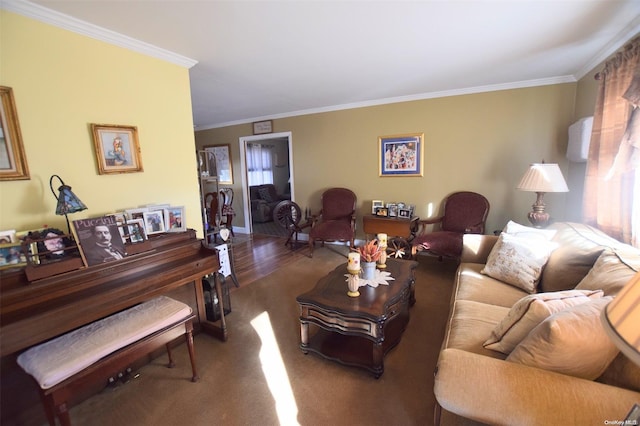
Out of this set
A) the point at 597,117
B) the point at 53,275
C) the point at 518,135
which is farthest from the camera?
the point at 518,135

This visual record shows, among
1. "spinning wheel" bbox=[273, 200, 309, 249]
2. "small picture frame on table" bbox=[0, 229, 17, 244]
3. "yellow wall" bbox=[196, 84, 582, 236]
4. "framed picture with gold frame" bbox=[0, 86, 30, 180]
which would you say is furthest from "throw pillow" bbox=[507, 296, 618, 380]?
"spinning wheel" bbox=[273, 200, 309, 249]

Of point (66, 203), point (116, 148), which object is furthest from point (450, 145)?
point (66, 203)

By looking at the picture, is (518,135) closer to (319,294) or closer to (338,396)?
(319,294)

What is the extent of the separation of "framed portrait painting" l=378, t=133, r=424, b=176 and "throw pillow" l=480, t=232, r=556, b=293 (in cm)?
201

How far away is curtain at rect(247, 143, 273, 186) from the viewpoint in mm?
7363

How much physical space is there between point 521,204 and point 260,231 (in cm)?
466

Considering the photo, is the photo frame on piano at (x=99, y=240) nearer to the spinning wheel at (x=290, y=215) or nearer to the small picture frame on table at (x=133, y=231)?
the small picture frame on table at (x=133, y=231)

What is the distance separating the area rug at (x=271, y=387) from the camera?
159 cm

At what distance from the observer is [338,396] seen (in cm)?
172

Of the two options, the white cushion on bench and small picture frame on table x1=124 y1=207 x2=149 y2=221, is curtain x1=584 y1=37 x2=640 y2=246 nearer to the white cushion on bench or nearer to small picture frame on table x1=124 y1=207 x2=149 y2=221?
the white cushion on bench

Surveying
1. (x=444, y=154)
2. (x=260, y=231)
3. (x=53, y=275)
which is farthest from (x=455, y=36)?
(x=260, y=231)

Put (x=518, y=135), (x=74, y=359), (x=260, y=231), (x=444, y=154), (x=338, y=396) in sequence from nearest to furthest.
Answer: (x=74, y=359) → (x=338, y=396) → (x=518, y=135) → (x=444, y=154) → (x=260, y=231)

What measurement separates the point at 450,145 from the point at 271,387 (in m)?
3.57

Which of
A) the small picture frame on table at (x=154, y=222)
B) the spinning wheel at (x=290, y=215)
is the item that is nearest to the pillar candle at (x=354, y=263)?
the small picture frame on table at (x=154, y=222)
